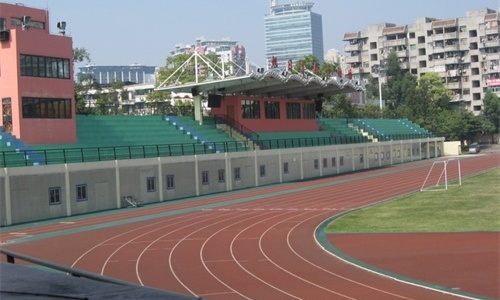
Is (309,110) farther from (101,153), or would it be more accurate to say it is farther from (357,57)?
(357,57)

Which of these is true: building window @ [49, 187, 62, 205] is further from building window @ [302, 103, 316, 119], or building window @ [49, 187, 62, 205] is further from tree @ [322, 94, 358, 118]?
tree @ [322, 94, 358, 118]

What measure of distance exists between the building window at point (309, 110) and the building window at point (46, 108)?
29.4 metres

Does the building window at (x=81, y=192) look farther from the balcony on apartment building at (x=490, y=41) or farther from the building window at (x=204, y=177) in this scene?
the balcony on apartment building at (x=490, y=41)

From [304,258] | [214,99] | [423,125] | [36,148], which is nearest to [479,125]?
[423,125]

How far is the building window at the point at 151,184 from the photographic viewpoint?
36.7 meters

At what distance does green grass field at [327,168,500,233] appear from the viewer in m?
23.1

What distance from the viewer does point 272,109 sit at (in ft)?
183

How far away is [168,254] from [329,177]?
35.2m

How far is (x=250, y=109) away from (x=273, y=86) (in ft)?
8.31

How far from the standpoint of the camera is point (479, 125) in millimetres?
90625

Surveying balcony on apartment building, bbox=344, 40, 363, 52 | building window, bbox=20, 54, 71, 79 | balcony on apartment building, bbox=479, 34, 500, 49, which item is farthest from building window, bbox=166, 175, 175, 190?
balcony on apartment building, bbox=344, 40, 363, 52

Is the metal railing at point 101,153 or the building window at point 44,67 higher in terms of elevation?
the building window at point 44,67

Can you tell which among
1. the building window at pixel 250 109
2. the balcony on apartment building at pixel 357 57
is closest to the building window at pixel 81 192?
the building window at pixel 250 109

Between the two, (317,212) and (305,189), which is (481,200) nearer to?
(317,212)
